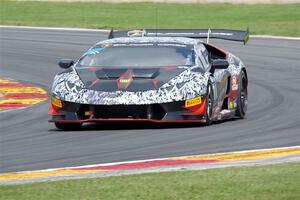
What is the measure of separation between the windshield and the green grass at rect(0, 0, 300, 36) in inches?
770

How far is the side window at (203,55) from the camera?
15.1m

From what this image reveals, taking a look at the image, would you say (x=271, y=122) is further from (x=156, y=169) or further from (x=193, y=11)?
(x=193, y=11)

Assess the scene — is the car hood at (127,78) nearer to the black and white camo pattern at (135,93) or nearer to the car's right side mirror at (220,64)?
the black and white camo pattern at (135,93)

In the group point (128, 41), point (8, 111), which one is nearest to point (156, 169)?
point (128, 41)

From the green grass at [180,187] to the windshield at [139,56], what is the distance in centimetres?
502

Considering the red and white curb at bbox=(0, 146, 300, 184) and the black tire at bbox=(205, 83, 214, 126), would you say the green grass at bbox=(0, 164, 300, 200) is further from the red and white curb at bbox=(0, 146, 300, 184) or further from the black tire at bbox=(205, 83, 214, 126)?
the black tire at bbox=(205, 83, 214, 126)

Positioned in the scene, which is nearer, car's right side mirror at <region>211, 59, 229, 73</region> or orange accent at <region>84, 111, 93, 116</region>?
orange accent at <region>84, 111, 93, 116</region>

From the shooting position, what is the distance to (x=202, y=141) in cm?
1265

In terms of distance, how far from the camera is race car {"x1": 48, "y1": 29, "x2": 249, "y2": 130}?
45.6 feet

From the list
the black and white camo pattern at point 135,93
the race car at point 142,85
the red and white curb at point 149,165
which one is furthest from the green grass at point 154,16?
the red and white curb at point 149,165

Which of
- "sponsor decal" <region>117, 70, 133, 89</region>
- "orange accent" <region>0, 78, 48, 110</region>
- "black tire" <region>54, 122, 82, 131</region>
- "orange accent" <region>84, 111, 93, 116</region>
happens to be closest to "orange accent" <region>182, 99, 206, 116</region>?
"sponsor decal" <region>117, 70, 133, 89</region>

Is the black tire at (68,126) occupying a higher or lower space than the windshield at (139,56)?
lower

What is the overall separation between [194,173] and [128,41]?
232 inches

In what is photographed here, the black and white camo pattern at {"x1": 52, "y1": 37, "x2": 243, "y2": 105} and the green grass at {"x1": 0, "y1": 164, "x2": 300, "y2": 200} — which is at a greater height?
the green grass at {"x1": 0, "y1": 164, "x2": 300, "y2": 200}
